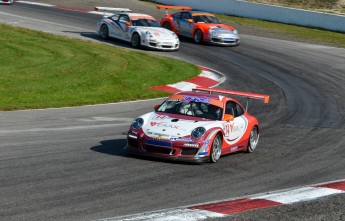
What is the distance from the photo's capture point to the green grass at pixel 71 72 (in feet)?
70.4

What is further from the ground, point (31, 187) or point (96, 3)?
point (31, 187)

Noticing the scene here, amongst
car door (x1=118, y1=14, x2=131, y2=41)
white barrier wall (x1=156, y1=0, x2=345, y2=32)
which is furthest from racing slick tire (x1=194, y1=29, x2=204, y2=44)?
white barrier wall (x1=156, y1=0, x2=345, y2=32)

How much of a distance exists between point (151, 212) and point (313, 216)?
2.09 metres

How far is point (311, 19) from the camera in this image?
42.1m

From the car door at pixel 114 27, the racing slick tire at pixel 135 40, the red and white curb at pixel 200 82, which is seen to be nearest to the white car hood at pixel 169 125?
the red and white curb at pixel 200 82

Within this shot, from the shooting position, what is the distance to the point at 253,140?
635 inches

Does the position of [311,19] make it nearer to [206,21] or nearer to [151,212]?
[206,21]

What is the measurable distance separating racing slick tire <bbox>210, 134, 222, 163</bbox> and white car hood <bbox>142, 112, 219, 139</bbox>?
0.27m

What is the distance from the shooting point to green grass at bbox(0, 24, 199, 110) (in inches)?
844

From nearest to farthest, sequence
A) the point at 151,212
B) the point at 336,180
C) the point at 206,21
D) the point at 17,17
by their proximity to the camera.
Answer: the point at 151,212 → the point at 336,180 → the point at 206,21 → the point at 17,17

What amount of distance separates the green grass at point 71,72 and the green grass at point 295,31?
36.5 feet

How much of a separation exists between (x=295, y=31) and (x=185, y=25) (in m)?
7.70

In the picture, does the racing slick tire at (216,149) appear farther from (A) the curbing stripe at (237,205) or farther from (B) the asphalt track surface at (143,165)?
(A) the curbing stripe at (237,205)

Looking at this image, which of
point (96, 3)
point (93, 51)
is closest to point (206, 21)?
point (93, 51)
